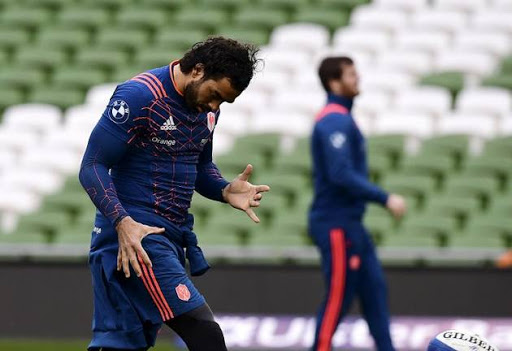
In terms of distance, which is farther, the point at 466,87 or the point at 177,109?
the point at 466,87

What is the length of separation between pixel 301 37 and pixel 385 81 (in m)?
1.62

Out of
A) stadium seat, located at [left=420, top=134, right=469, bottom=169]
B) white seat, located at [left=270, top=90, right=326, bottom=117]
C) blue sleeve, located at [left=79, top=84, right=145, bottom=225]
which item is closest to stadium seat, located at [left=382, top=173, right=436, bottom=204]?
stadium seat, located at [left=420, top=134, right=469, bottom=169]

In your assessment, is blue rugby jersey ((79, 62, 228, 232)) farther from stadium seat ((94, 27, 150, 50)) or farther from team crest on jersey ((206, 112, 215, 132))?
stadium seat ((94, 27, 150, 50))

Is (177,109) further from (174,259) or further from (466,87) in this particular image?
(466,87)

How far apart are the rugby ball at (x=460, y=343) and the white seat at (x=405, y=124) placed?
775 cm

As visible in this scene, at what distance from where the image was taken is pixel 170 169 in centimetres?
575

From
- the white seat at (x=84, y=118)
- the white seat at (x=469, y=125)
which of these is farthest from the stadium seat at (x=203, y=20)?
the white seat at (x=469, y=125)

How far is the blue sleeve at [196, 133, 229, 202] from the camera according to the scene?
6125 millimetres

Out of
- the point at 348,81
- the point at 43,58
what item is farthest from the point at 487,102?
the point at 43,58

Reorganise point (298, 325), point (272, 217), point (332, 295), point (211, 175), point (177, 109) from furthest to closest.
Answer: point (272, 217), point (298, 325), point (332, 295), point (211, 175), point (177, 109)

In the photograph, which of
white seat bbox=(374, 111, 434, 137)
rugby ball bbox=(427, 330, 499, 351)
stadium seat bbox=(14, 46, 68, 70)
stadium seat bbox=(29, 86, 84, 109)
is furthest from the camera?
stadium seat bbox=(14, 46, 68, 70)

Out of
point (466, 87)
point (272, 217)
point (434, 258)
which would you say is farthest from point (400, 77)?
point (434, 258)

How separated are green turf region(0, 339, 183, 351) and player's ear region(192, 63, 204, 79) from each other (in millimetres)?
4919

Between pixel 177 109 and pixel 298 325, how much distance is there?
499 cm
